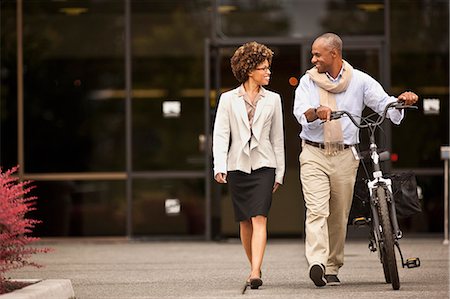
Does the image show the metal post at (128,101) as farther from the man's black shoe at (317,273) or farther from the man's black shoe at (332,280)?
the man's black shoe at (317,273)

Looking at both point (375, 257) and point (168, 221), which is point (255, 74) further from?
point (168, 221)

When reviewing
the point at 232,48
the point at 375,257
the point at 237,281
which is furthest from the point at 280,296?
the point at 232,48

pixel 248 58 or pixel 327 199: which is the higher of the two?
pixel 248 58

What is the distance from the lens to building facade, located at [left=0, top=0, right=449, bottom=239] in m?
15.2

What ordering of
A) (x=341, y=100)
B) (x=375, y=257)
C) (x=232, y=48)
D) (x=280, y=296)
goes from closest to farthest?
(x=280, y=296) < (x=341, y=100) < (x=375, y=257) < (x=232, y=48)

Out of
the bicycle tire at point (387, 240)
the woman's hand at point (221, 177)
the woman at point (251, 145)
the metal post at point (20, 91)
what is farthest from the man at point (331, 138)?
the metal post at point (20, 91)

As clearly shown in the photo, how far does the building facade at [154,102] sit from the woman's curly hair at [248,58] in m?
5.19

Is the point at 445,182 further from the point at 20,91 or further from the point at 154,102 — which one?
the point at 20,91

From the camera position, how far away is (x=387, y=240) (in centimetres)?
920

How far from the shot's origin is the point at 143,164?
50.5ft

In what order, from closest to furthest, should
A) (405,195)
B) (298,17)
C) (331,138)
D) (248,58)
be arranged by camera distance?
(405,195) < (331,138) < (248,58) < (298,17)

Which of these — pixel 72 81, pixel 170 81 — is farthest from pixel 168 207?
pixel 72 81

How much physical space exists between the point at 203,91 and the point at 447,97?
9.55 feet

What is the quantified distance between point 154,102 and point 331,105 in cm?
578
